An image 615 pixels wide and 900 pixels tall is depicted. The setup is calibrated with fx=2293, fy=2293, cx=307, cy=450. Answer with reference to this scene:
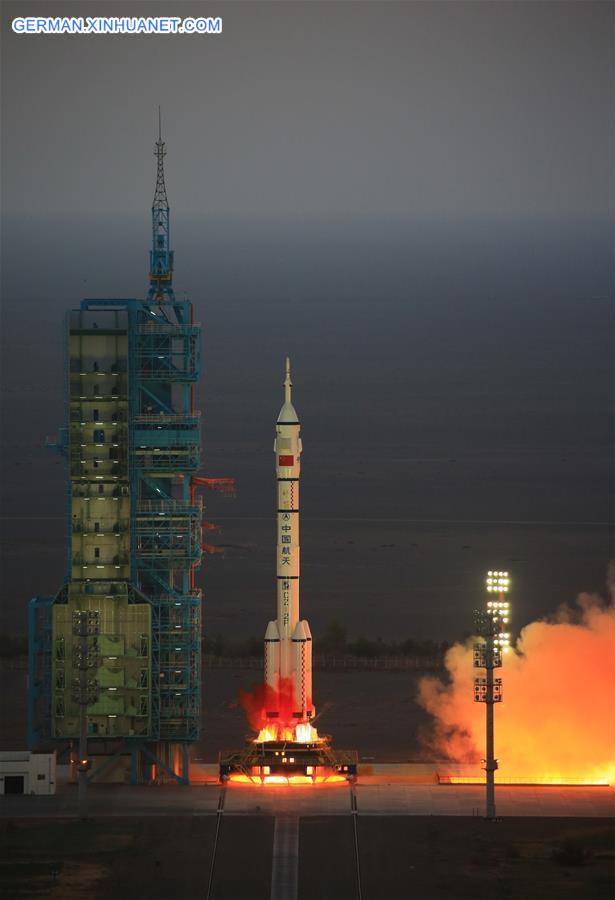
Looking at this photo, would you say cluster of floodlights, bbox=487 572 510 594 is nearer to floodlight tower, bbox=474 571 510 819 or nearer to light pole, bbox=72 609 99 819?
floodlight tower, bbox=474 571 510 819

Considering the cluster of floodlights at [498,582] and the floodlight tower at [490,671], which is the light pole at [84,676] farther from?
the cluster of floodlights at [498,582]

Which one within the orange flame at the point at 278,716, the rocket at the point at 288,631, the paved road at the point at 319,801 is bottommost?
the paved road at the point at 319,801

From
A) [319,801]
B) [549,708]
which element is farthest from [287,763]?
[549,708]

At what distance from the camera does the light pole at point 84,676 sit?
68.2 meters

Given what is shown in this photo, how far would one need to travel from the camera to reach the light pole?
68188 mm

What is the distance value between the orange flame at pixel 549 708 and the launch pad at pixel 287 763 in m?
5.42

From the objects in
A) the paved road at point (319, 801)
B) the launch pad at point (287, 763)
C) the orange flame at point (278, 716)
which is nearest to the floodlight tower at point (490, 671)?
the paved road at point (319, 801)

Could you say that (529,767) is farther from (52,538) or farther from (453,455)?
(453,455)

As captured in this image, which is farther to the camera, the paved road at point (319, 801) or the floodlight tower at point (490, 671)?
the paved road at point (319, 801)

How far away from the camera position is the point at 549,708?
7475cm

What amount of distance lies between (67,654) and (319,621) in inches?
1688

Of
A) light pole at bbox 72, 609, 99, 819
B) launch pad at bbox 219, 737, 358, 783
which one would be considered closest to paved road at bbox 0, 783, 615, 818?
launch pad at bbox 219, 737, 358, 783

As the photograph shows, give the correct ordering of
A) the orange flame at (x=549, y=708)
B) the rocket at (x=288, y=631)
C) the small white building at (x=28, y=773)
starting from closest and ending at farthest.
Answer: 1. the small white building at (x=28, y=773)
2. the orange flame at (x=549, y=708)
3. the rocket at (x=288, y=631)

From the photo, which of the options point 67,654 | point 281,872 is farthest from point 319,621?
point 281,872
